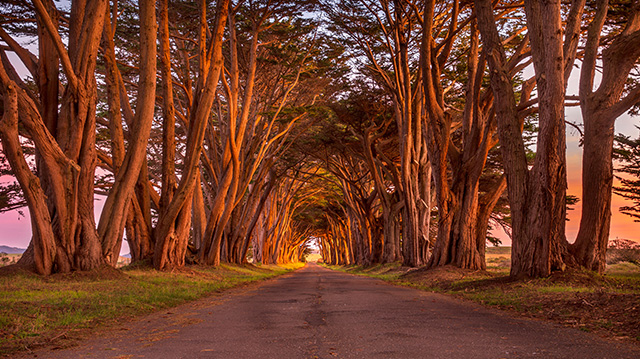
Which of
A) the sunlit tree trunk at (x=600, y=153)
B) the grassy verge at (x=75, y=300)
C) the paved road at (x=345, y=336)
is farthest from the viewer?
the sunlit tree trunk at (x=600, y=153)

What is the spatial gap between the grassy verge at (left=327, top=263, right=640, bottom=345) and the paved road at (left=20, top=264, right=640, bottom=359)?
16.9 inches

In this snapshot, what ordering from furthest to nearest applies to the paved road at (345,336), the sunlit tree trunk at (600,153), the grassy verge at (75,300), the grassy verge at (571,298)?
the sunlit tree trunk at (600,153) → the grassy verge at (571,298) → the grassy verge at (75,300) → the paved road at (345,336)

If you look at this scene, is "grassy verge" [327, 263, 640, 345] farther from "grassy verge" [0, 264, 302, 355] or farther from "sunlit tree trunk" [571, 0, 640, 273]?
"grassy verge" [0, 264, 302, 355]

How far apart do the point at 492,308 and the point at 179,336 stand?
4504mm

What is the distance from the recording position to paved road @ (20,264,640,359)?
4105 millimetres

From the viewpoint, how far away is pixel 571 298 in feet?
22.6

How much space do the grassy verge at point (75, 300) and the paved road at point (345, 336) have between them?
0.48 meters

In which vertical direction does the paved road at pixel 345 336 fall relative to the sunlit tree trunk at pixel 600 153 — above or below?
below

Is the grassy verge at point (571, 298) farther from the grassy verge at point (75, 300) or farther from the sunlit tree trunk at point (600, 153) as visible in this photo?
the grassy verge at point (75, 300)

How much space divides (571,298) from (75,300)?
6.83 m

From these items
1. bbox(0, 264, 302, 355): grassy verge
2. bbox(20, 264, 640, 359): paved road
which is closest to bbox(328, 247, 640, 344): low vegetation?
bbox(20, 264, 640, 359): paved road

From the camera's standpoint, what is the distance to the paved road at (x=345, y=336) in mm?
4105

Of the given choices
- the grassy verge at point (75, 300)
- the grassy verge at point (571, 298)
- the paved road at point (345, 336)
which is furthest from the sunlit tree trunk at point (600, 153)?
the grassy verge at point (75, 300)

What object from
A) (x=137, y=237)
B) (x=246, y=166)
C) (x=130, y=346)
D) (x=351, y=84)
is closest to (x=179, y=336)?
(x=130, y=346)
